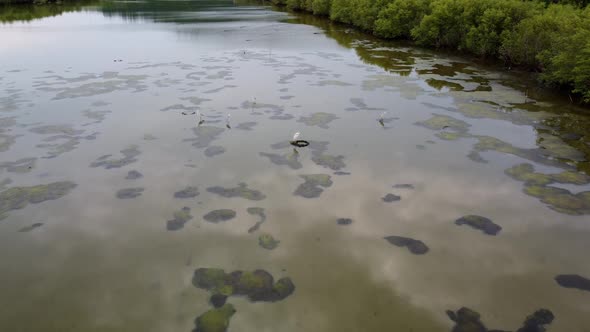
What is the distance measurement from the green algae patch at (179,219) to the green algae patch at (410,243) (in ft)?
10.7

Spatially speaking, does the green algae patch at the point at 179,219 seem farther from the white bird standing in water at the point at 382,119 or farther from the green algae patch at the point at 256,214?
the white bird standing in water at the point at 382,119

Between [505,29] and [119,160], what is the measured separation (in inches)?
647

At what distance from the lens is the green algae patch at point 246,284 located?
18.1ft

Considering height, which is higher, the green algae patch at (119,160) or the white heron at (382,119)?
the white heron at (382,119)

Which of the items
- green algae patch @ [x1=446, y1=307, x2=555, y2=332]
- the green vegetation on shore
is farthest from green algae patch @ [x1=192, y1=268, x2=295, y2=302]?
the green vegetation on shore

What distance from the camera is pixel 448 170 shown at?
8844 millimetres

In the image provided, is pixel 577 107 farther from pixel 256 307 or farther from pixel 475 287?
pixel 256 307

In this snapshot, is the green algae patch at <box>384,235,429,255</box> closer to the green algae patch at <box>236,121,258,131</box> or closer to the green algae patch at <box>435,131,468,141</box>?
the green algae patch at <box>435,131,468,141</box>

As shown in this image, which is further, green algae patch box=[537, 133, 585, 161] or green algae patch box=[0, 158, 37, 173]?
green algae patch box=[537, 133, 585, 161]

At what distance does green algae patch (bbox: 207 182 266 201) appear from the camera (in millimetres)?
7902

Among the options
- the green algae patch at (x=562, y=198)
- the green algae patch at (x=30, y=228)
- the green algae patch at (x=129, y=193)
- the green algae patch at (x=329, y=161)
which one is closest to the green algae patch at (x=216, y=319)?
the green algae patch at (x=129, y=193)

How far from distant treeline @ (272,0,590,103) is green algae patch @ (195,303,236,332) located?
11.8 metres

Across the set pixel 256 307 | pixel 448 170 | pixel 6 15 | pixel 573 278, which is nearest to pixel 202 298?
pixel 256 307

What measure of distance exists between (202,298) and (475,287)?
3.55 metres
